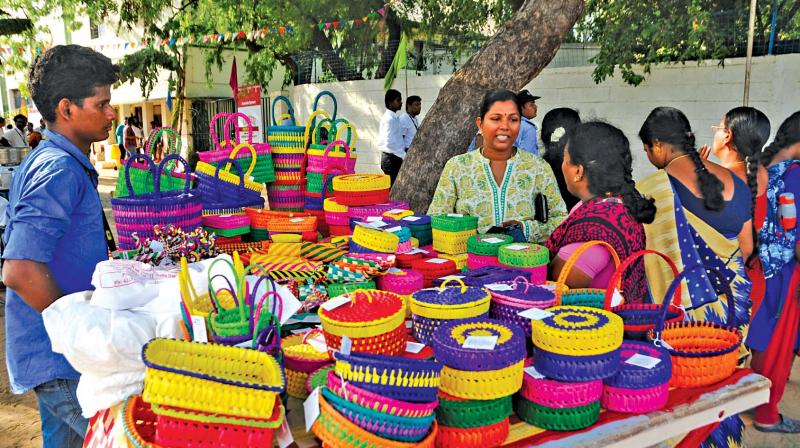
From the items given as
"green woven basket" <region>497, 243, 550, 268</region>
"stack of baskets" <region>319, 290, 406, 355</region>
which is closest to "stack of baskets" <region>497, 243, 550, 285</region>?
Answer: "green woven basket" <region>497, 243, 550, 268</region>

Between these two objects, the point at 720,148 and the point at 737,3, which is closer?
the point at 720,148

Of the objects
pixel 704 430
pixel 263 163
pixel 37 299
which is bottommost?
pixel 704 430

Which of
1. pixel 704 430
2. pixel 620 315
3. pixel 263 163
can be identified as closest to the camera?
pixel 620 315

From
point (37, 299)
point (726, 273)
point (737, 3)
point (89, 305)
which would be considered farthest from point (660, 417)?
point (737, 3)

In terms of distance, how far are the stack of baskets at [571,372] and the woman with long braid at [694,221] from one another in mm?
951

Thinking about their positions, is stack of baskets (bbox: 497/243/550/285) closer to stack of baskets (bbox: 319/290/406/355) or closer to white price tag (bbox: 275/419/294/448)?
stack of baskets (bbox: 319/290/406/355)

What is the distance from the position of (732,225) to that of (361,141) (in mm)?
9495

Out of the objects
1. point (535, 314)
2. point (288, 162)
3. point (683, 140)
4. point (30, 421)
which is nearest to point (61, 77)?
point (535, 314)

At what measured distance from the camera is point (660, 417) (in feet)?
5.26

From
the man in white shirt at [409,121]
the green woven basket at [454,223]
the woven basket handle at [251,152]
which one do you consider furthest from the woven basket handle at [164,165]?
the man in white shirt at [409,121]

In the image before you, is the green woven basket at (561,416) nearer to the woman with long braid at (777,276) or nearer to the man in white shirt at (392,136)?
the woman with long braid at (777,276)

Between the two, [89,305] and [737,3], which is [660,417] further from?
[737,3]

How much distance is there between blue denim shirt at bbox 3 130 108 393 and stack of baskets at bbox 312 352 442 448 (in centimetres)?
90

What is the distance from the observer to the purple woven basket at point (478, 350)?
142 centimetres
